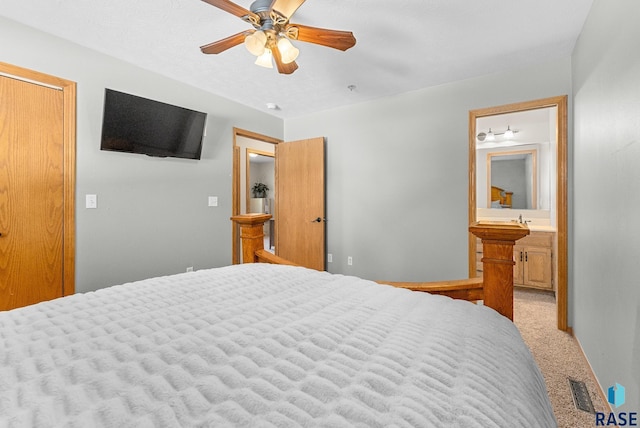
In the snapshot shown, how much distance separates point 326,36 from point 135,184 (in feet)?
7.19

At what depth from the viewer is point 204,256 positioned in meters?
3.41

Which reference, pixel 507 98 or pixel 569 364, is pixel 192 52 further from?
pixel 569 364

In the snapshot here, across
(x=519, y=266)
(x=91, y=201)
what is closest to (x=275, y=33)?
(x=91, y=201)

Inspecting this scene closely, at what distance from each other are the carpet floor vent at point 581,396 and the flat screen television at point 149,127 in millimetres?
3648

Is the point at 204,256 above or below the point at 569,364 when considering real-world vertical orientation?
above

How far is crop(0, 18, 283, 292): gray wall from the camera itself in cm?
243

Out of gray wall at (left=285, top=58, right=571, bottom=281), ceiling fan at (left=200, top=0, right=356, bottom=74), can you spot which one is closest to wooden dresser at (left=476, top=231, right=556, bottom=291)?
gray wall at (left=285, top=58, right=571, bottom=281)

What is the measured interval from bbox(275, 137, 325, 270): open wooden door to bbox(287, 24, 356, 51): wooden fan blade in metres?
2.01

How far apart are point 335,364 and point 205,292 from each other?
0.66 metres

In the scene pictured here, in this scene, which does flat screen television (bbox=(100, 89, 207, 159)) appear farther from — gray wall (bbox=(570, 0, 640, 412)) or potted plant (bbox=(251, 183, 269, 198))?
potted plant (bbox=(251, 183, 269, 198))

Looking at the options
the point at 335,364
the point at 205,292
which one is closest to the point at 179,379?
the point at 335,364

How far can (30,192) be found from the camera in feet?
7.38

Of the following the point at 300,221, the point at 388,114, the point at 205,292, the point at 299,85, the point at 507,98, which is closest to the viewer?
the point at 205,292

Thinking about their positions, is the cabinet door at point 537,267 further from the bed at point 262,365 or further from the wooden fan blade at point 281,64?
the wooden fan blade at point 281,64
